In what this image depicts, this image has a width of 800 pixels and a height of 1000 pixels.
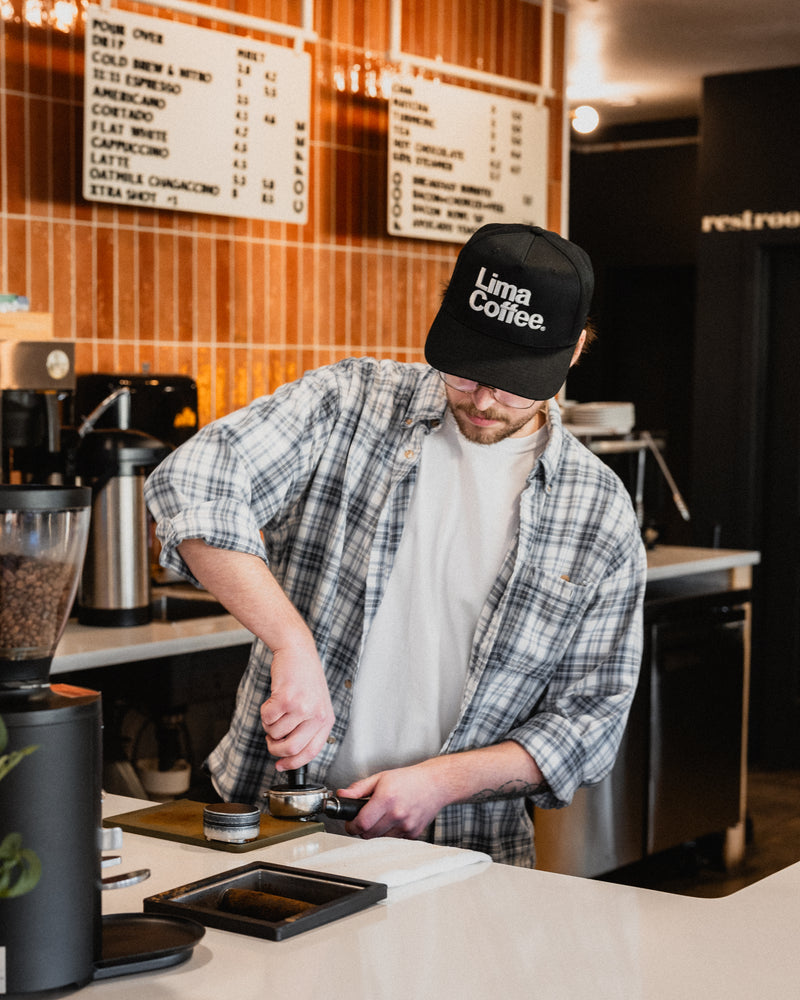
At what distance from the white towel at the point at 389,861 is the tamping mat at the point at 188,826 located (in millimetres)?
77

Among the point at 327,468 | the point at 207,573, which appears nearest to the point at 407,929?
the point at 207,573

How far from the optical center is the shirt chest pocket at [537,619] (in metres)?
1.78

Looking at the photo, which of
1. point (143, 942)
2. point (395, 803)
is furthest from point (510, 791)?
point (143, 942)

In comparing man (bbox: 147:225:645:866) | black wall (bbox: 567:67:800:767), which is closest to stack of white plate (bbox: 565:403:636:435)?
black wall (bbox: 567:67:800:767)

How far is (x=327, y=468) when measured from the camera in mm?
1836

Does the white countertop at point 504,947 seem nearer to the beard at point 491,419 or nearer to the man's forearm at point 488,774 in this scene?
the man's forearm at point 488,774

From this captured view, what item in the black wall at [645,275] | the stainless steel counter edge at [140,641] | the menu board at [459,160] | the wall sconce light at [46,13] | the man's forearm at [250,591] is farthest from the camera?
the black wall at [645,275]

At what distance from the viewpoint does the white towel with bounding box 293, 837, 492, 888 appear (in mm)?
1342

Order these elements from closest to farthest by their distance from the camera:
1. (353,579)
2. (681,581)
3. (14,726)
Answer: (14,726)
(353,579)
(681,581)

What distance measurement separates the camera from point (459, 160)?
4.12m

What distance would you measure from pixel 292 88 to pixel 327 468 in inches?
81.4

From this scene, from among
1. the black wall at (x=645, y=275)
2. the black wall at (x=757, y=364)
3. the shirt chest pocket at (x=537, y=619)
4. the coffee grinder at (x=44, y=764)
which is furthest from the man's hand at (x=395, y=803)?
the black wall at (x=645, y=275)

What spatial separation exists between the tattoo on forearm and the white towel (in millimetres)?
253

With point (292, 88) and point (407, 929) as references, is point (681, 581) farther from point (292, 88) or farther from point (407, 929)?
point (407, 929)
